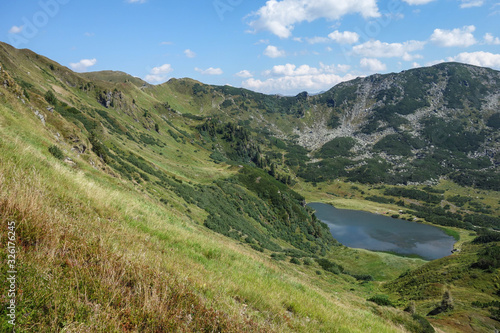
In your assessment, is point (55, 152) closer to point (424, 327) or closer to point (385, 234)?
point (424, 327)

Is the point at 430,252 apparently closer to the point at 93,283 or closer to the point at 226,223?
the point at 226,223

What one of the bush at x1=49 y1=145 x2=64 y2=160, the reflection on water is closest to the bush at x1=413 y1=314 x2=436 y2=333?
the bush at x1=49 y1=145 x2=64 y2=160

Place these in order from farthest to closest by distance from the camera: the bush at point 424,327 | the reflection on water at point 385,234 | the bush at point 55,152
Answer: the reflection on water at point 385,234, the bush at point 55,152, the bush at point 424,327

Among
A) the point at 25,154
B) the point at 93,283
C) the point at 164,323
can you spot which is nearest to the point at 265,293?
the point at 164,323

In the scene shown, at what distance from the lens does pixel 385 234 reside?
5546 inches

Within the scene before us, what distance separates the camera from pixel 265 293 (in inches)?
273

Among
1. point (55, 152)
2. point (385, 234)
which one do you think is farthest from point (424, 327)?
point (385, 234)

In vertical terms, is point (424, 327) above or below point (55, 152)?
below

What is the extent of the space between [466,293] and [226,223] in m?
35.5

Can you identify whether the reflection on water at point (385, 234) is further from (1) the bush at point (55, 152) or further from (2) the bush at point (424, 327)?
(1) the bush at point (55, 152)

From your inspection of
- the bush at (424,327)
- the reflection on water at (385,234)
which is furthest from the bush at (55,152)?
the reflection on water at (385,234)

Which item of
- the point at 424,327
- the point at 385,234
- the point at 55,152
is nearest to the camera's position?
the point at 424,327

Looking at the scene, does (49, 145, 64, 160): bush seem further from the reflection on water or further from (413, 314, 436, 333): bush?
the reflection on water

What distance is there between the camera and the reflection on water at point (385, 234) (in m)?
120
